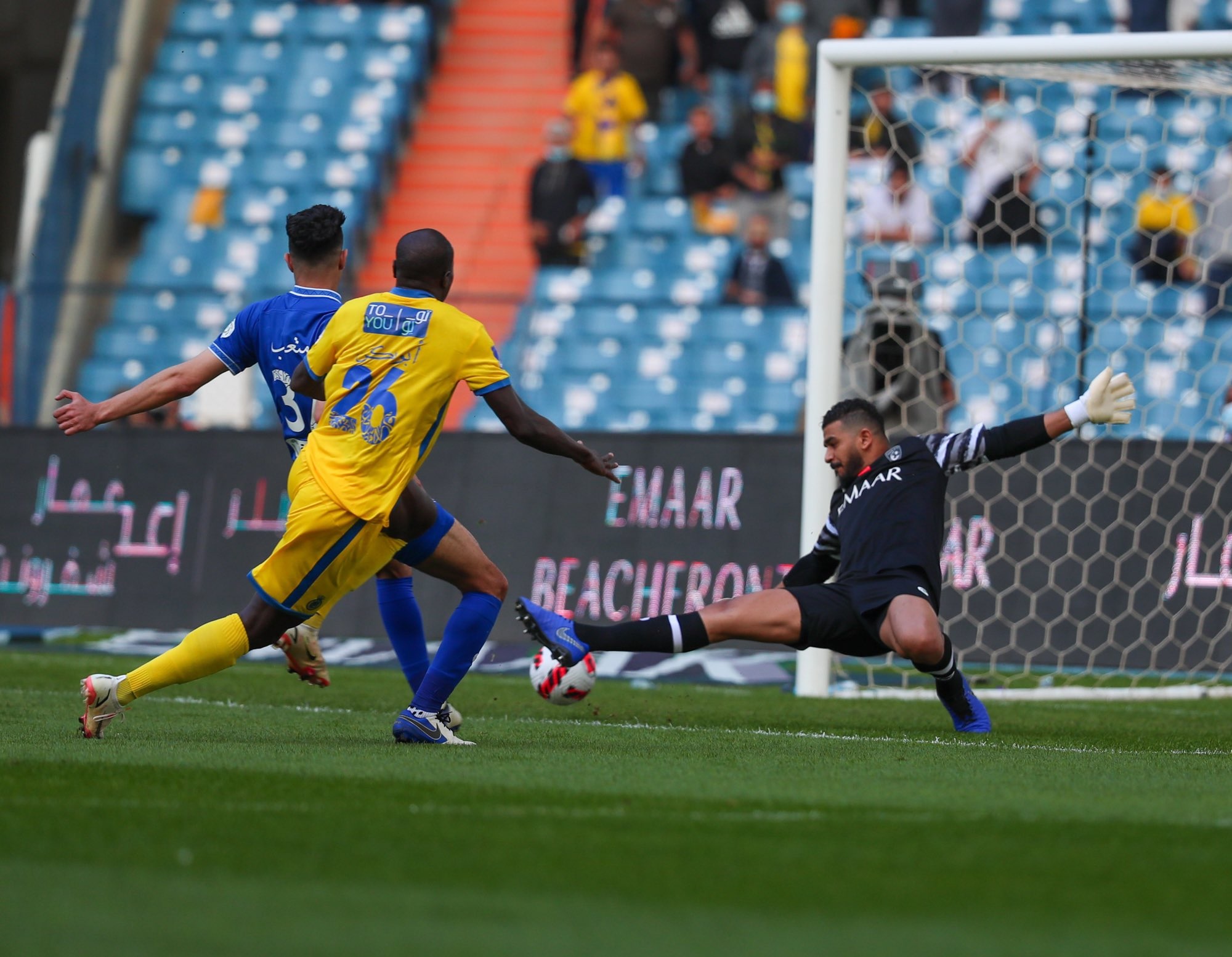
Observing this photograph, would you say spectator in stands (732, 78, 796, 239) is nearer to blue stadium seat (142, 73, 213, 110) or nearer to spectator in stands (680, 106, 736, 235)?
spectator in stands (680, 106, 736, 235)

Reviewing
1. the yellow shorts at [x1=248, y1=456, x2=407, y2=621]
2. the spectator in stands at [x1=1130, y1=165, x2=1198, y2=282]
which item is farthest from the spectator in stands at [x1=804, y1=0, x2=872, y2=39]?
the yellow shorts at [x1=248, y1=456, x2=407, y2=621]

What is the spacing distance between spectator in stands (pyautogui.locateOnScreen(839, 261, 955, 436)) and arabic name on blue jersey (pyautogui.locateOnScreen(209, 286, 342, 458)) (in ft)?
14.9

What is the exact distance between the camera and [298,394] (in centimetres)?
656

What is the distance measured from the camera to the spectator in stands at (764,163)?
55.9ft

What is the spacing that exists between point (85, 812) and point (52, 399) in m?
11.1

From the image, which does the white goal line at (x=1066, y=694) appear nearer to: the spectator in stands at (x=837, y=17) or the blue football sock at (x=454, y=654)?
the blue football sock at (x=454, y=654)

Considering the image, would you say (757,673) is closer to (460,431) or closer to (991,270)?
(460,431)

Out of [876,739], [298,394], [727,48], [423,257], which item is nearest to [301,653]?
[298,394]

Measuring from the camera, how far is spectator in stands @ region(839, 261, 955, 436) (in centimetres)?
1099

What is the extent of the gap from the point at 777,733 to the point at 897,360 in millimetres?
4388

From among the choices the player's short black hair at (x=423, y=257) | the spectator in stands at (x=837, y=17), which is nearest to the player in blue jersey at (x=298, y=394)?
the player's short black hair at (x=423, y=257)

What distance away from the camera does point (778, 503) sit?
11.5 metres

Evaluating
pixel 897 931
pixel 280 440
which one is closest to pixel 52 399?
pixel 280 440

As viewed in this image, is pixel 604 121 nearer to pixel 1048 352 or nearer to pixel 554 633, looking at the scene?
pixel 1048 352
